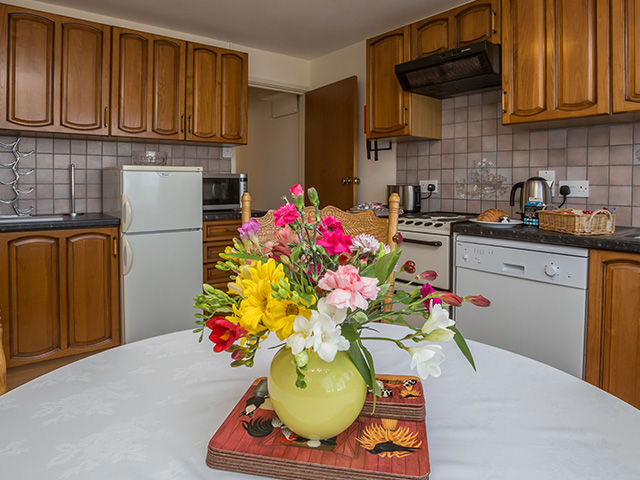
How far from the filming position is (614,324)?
79.5 inches

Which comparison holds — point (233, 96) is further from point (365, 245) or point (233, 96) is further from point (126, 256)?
point (365, 245)

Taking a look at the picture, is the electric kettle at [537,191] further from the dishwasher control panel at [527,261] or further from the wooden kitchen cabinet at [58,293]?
the wooden kitchen cabinet at [58,293]

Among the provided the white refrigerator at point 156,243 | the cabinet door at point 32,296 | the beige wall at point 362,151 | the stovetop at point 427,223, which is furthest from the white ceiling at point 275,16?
the cabinet door at point 32,296

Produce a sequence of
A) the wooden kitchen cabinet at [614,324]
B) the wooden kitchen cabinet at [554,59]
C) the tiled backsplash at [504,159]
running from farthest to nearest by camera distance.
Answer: the tiled backsplash at [504,159]
the wooden kitchen cabinet at [554,59]
the wooden kitchen cabinet at [614,324]

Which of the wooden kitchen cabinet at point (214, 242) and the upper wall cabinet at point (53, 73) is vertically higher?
the upper wall cabinet at point (53, 73)

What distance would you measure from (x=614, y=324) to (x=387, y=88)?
2153mm

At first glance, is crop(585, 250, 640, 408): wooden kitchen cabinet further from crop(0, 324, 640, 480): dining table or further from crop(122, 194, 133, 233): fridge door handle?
crop(122, 194, 133, 233): fridge door handle

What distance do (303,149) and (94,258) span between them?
2431 mm

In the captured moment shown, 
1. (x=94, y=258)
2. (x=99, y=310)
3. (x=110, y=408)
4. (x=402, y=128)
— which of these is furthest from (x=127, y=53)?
(x=110, y=408)

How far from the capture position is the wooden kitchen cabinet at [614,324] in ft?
6.44

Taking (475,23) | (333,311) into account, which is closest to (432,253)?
(475,23)

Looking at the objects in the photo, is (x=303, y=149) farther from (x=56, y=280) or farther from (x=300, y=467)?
(x=300, y=467)

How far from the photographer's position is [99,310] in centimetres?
300

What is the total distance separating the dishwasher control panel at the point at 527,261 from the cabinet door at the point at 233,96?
82.5 inches
